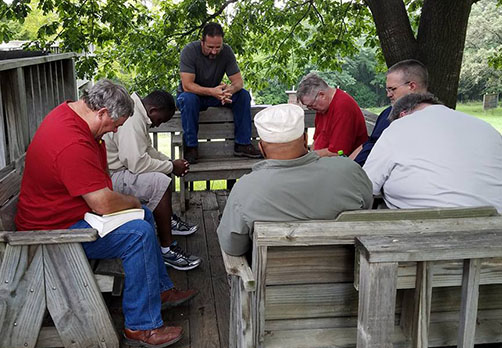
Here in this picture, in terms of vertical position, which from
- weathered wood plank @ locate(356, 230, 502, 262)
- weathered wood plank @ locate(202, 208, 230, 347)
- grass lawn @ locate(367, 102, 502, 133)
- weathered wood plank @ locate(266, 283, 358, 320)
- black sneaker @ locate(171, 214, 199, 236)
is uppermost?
weathered wood plank @ locate(356, 230, 502, 262)

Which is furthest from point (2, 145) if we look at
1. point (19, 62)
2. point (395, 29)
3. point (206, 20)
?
point (206, 20)

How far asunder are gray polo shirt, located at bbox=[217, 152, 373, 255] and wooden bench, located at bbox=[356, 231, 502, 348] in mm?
244

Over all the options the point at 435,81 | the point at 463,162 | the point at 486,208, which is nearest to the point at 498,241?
the point at 486,208

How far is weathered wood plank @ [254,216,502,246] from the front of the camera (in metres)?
1.88

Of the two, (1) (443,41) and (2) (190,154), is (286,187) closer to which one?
(2) (190,154)

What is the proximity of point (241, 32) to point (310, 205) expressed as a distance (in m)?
6.56

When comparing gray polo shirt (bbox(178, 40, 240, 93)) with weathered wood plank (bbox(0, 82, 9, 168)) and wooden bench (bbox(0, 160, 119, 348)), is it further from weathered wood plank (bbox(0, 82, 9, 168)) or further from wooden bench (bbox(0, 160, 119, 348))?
wooden bench (bbox(0, 160, 119, 348))

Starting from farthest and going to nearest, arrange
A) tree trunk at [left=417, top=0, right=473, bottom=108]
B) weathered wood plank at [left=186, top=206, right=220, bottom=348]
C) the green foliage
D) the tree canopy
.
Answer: the green foliage, the tree canopy, tree trunk at [left=417, top=0, right=473, bottom=108], weathered wood plank at [left=186, top=206, right=220, bottom=348]

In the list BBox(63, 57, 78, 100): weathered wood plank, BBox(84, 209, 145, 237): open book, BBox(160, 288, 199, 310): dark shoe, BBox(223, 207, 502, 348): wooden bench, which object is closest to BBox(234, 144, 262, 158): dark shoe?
BBox(63, 57, 78, 100): weathered wood plank

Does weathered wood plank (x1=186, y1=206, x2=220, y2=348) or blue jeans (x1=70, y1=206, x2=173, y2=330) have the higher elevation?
blue jeans (x1=70, y1=206, x2=173, y2=330)

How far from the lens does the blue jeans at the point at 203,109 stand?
485cm

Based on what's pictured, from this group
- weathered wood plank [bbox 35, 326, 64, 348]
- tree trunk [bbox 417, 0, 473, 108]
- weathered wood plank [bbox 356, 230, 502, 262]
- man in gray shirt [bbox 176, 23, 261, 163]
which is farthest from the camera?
man in gray shirt [bbox 176, 23, 261, 163]

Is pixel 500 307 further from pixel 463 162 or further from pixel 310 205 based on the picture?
pixel 310 205

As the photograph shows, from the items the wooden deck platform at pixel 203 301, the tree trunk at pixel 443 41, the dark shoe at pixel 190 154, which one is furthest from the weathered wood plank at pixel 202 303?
the tree trunk at pixel 443 41
